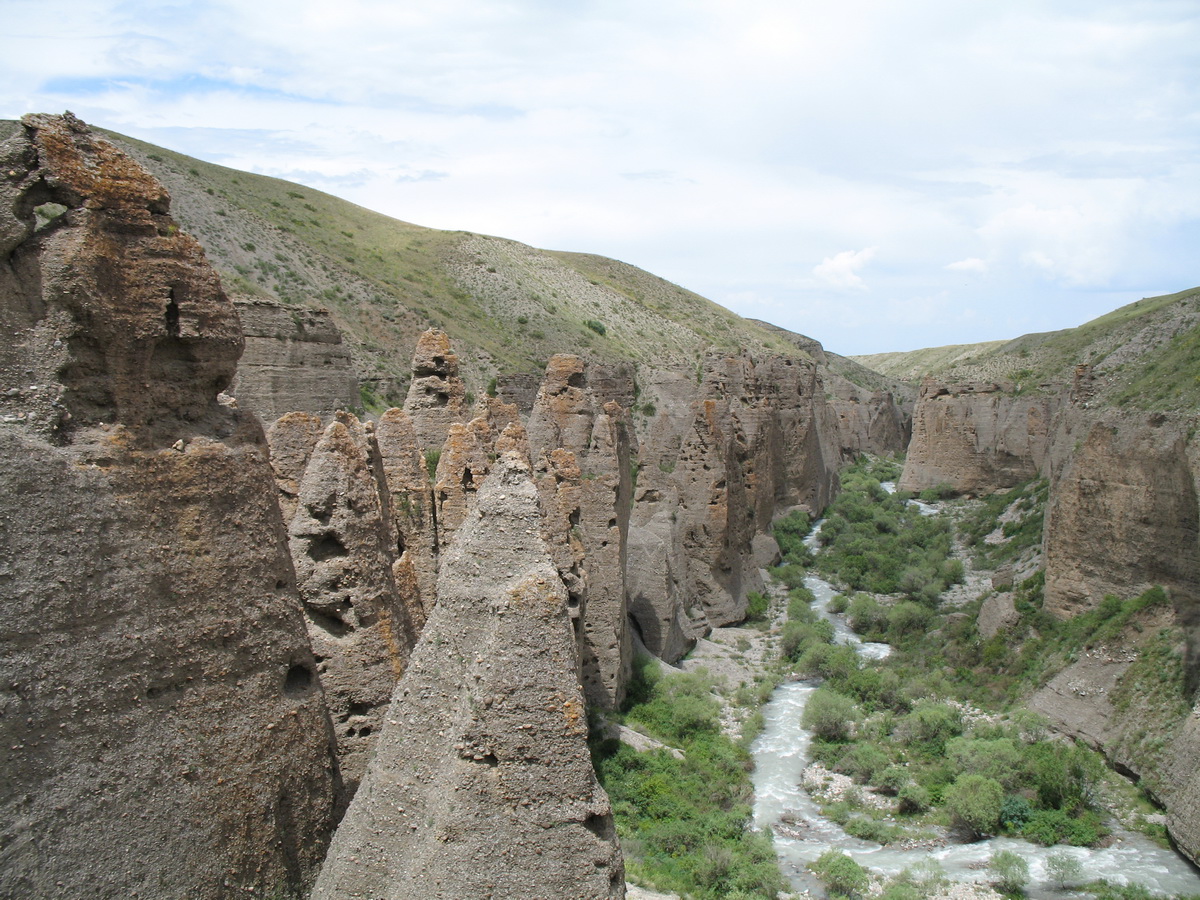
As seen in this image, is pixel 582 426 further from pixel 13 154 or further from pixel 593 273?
pixel 593 273

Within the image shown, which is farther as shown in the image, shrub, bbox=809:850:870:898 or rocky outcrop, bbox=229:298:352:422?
rocky outcrop, bbox=229:298:352:422

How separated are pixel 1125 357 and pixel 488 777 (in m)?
30.6

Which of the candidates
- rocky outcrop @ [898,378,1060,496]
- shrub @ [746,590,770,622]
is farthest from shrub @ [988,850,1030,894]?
rocky outcrop @ [898,378,1060,496]

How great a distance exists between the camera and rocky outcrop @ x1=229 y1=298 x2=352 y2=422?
16750 millimetres

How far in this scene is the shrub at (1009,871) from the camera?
448 inches

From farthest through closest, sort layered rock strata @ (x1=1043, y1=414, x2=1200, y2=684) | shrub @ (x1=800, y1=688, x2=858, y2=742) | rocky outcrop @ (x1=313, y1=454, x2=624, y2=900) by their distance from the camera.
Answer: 1. shrub @ (x1=800, y1=688, x2=858, y2=742)
2. layered rock strata @ (x1=1043, y1=414, x2=1200, y2=684)
3. rocky outcrop @ (x1=313, y1=454, x2=624, y2=900)

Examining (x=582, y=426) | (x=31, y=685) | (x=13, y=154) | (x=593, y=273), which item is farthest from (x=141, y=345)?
(x=593, y=273)

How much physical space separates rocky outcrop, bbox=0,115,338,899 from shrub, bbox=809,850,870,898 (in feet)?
27.7

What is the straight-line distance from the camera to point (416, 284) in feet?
172

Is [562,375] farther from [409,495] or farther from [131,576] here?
[131,576]

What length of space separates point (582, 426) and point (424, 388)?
12.7ft

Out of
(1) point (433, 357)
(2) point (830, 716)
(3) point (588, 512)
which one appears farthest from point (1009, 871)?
(1) point (433, 357)

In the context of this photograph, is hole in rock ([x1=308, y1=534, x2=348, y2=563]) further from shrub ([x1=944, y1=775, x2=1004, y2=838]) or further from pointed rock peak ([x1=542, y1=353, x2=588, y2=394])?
pointed rock peak ([x1=542, y1=353, x2=588, y2=394])

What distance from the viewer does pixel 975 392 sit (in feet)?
131
